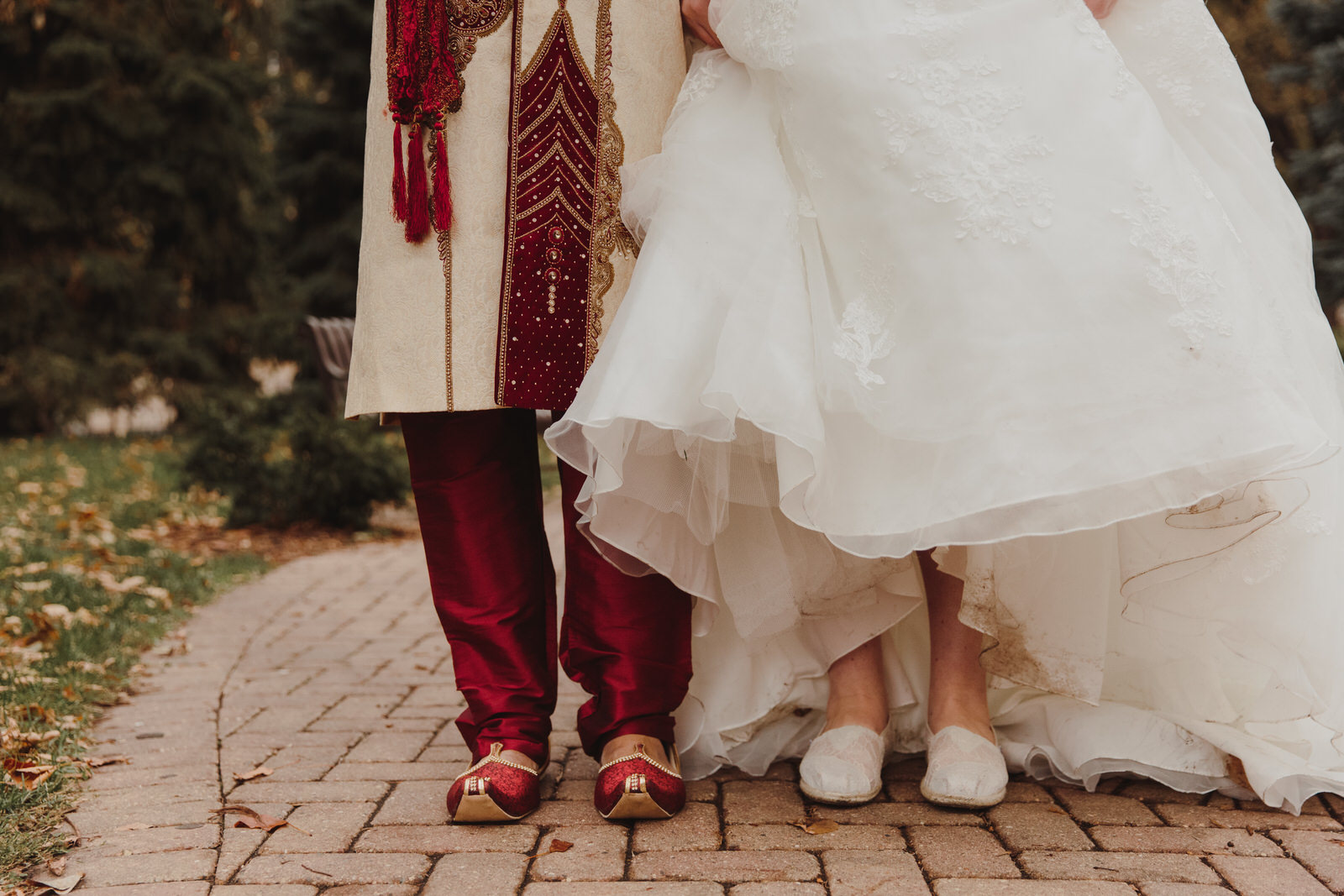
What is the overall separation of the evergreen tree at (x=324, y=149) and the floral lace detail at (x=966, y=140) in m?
12.4

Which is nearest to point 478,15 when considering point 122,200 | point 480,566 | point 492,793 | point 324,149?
point 480,566

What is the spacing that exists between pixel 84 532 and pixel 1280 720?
5288 millimetres

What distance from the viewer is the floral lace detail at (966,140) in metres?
1.82

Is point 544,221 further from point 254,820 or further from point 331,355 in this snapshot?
point 331,355

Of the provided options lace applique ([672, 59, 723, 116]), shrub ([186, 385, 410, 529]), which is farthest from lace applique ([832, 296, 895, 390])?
shrub ([186, 385, 410, 529])

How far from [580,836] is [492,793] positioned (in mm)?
177

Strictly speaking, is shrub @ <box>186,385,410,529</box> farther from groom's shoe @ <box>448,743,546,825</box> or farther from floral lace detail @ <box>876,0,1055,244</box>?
floral lace detail @ <box>876,0,1055,244</box>

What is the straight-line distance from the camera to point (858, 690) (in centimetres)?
230

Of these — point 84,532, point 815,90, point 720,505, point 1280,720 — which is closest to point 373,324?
point 720,505

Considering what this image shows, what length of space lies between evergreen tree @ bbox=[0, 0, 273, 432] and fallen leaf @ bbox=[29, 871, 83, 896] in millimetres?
11112

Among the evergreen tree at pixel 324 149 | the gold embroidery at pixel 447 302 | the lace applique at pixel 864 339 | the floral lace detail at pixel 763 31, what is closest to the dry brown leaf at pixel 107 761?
the gold embroidery at pixel 447 302

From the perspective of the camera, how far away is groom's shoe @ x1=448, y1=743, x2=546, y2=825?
2018 mm

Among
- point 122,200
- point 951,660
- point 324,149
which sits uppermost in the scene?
point 324,149

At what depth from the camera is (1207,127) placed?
2143 millimetres
